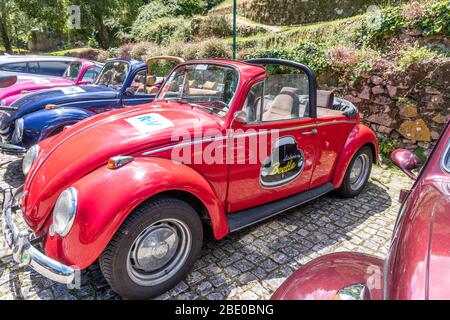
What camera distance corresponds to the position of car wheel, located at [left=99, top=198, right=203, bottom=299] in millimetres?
2225

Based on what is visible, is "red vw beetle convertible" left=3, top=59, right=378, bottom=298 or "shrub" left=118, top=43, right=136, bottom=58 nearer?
"red vw beetle convertible" left=3, top=59, right=378, bottom=298

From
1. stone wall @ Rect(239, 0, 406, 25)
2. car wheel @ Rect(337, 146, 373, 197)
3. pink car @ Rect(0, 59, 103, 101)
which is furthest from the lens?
stone wall @ Rect(239, 0, 406, 25)

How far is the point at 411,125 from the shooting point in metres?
5.65

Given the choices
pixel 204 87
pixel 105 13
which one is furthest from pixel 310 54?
pixel 105 13

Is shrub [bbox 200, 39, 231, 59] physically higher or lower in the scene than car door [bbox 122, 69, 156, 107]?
higher

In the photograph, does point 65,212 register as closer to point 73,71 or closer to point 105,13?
point 73,71

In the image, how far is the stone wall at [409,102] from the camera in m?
5.31

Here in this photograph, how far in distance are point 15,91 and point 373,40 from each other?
844cm

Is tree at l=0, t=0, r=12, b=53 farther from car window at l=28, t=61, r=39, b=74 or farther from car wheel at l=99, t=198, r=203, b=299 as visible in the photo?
car wheel at l=99, t=198, r=203, b=299

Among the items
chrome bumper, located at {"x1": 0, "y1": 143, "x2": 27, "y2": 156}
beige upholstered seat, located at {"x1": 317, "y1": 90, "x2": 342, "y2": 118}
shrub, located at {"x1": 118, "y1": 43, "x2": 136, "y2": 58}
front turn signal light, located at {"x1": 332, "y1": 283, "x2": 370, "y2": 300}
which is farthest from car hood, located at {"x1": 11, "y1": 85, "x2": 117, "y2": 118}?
shrub, located at {"x1": 118, "y1": 43, "x2": 136, "y2": 58}

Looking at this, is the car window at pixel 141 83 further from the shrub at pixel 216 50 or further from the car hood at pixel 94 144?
the shrub at pixel 216 50

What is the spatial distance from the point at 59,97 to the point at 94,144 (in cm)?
321
